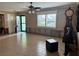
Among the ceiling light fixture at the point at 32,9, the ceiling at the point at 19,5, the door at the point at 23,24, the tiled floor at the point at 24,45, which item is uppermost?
the ceiling at the point at 19,5

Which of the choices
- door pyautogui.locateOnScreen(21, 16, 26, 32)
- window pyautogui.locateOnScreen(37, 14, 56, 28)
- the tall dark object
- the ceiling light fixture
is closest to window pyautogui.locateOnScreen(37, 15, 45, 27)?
window pyautogui.locateOnScreen(37, 14, 56, 28)

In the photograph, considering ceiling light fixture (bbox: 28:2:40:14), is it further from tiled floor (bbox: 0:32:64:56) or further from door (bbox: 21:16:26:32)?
tiled floor (bbox: 0:32:64:56)

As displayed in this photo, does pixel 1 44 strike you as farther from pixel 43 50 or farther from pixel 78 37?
pixel 78 37

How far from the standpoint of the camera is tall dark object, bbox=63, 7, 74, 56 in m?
2.01

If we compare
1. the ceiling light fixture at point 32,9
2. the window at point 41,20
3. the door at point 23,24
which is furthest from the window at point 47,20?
the door at point 23,24

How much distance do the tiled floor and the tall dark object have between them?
3.2 inches

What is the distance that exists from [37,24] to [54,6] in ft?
1.49

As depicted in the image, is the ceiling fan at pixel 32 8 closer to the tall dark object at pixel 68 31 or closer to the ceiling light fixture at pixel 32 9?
the ceiling light fixture at pixel 32 9

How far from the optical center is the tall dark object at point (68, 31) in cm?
201

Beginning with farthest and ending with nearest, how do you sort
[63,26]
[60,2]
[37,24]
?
[37,24] < [63,26] < [60,2]

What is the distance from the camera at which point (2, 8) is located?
78.4 inches

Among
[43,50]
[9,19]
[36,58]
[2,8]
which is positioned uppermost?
[2,8]

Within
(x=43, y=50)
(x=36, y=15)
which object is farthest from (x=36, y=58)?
(x=36, y=15)

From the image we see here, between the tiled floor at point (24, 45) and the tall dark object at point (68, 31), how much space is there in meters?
0.08
